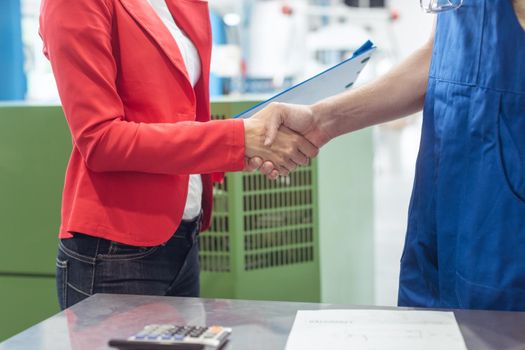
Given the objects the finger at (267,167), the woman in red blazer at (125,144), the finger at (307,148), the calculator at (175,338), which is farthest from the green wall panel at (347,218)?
the calculator at (175,338)

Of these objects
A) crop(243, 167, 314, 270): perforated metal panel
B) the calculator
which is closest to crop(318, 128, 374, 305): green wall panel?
crop(243, 167, 314, 270): perforated metal panel

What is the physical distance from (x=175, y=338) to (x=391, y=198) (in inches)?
285

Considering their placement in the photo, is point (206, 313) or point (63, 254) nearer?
point (206, 313)

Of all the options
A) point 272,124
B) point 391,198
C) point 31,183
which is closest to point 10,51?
point 31,183

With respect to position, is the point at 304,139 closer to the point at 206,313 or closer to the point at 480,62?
the point at 480,62

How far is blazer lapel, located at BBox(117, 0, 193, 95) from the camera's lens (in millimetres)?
1603

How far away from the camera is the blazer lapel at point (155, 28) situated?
5.26 feet

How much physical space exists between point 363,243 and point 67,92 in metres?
1.95

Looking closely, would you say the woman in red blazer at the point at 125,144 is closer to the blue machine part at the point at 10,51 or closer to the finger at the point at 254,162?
the finger at the point at 254,162

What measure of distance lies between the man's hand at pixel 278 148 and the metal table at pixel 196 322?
54 centimetres

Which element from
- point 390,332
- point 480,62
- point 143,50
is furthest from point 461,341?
point 143,50

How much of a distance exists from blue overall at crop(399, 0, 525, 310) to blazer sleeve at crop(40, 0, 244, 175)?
1.43 feet

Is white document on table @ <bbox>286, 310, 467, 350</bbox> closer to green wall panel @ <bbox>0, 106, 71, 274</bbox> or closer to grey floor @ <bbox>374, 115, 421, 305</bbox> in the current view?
green wall panel @ <bbox>0, 106, 71, 274</bbox>

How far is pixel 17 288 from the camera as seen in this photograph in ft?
8.98
